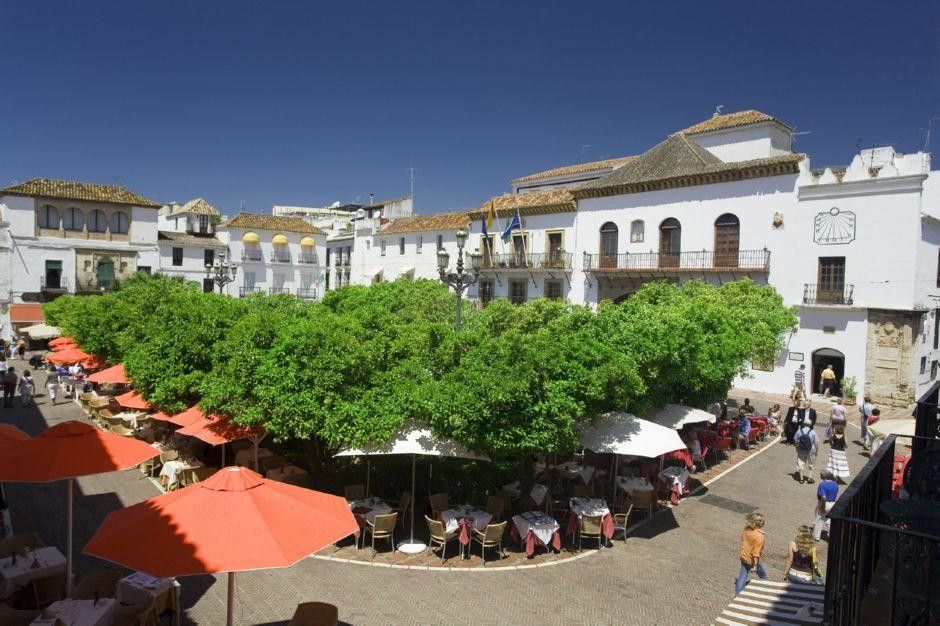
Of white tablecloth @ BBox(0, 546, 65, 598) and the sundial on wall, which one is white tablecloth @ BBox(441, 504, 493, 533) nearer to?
white tablecloth @ BBox(0, 546, 65, 598)

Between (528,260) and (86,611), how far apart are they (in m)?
32.9

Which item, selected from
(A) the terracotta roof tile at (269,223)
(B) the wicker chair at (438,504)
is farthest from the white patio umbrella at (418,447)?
(A) the terracotta roof tile at (269,223)

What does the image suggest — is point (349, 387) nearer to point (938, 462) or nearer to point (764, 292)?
point (938, 462)

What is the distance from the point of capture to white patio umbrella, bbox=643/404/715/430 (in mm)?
14062

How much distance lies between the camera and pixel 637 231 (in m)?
33.9

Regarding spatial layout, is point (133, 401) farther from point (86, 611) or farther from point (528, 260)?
point (528, 260)

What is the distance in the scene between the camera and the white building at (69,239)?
130 ft

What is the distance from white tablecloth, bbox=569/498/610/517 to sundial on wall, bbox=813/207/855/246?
20721 millimetres

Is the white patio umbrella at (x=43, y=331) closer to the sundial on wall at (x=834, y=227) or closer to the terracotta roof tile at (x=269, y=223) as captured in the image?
the terracotta roof tile at (x=269, y=223)

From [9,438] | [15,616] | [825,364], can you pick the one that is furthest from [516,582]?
[825,364]

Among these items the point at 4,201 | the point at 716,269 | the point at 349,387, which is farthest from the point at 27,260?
the point at 716,269

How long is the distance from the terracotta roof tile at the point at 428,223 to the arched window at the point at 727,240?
1610cm

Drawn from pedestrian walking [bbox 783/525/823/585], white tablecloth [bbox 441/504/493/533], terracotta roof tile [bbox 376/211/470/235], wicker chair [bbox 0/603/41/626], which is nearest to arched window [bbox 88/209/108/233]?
terracotta roof tile [bbox 376/211/470/235]

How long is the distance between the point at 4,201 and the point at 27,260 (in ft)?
12.9
